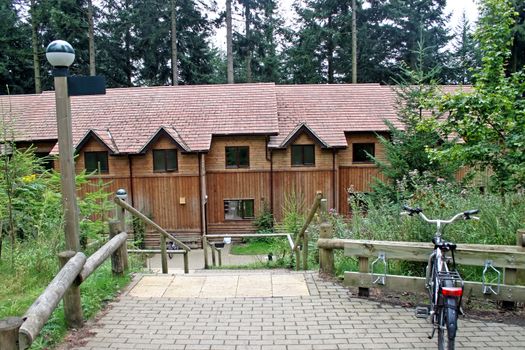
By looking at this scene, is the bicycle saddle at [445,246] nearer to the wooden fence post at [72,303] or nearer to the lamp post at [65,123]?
the wooden fence post at [72,303]

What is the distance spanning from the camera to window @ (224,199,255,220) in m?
19.4

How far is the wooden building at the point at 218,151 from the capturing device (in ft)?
60.5

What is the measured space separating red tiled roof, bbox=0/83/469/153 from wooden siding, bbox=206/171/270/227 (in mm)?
1782

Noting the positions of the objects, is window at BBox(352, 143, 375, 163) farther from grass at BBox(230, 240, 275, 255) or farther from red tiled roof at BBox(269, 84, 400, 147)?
grass at BBox(230, 240, 275, 255)

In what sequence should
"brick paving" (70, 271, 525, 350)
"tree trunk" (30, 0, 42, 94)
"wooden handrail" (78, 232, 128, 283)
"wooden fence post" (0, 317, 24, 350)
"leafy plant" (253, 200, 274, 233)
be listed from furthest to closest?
"tree trunk" (30, 0, 42, 94) → "leafy plant" (253, 200, 274, 233) → "wooden handrail" (78, 232, 128, 283) → "brick paving" (70, 271, 525, 350) → "wooden fence post" (0, 317, 24, 350)

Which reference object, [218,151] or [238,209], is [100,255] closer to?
[218,151]

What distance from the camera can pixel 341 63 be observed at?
31562 millimetres

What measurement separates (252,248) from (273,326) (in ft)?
44.5

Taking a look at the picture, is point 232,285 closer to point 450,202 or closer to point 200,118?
point 450,202

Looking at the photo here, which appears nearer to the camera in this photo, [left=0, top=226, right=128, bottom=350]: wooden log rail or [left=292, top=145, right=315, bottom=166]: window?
[left=0, top=226, right=128, bottom=350]: wooden log rail

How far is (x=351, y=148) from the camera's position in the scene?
19719 mm

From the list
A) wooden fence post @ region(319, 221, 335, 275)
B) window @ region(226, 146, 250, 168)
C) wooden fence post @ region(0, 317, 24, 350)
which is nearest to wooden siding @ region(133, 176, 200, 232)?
window @ region(226, 146, 250, 168)

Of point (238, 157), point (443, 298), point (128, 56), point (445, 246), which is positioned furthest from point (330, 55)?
point (443, 298)

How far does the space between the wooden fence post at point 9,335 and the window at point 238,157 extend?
1659 cm
